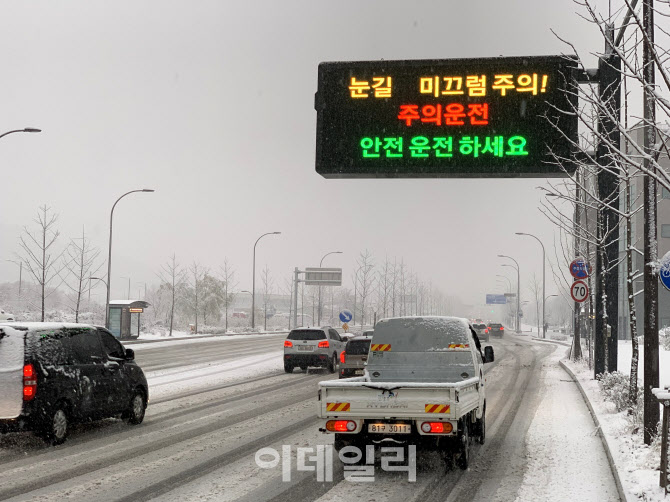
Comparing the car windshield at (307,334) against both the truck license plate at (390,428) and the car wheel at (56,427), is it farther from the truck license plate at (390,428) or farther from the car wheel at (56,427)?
the truck license plate at (390,428)

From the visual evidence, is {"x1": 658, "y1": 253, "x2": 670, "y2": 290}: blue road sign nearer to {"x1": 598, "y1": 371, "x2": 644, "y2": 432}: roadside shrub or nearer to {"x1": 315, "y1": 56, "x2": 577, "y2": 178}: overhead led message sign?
{"x1": 598, "y1": 371, "x2": 644, "y2": 432}: roadside shrub

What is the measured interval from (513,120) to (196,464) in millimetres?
8156

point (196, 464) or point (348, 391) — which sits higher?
point (348, 391)

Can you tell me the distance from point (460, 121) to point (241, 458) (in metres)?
7.15

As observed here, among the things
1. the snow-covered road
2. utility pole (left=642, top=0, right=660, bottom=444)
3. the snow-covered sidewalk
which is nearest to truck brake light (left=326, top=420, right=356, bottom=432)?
the snow-covered road

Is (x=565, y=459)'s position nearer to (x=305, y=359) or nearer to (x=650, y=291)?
(x=650, y=291)

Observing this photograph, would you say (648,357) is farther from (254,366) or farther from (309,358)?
(254,366)

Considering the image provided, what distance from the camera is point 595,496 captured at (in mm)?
7840

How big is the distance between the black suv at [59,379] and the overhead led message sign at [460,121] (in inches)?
209

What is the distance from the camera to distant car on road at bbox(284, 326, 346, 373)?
2612 centimetres

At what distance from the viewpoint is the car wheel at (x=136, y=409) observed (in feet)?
42.6

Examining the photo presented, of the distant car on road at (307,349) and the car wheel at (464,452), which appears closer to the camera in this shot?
the car wheel at (464,452)

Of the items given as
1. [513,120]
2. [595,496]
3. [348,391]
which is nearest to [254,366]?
[513,120]

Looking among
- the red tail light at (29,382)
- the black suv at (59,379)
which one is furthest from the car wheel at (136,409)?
the red tail light at (29,382)
